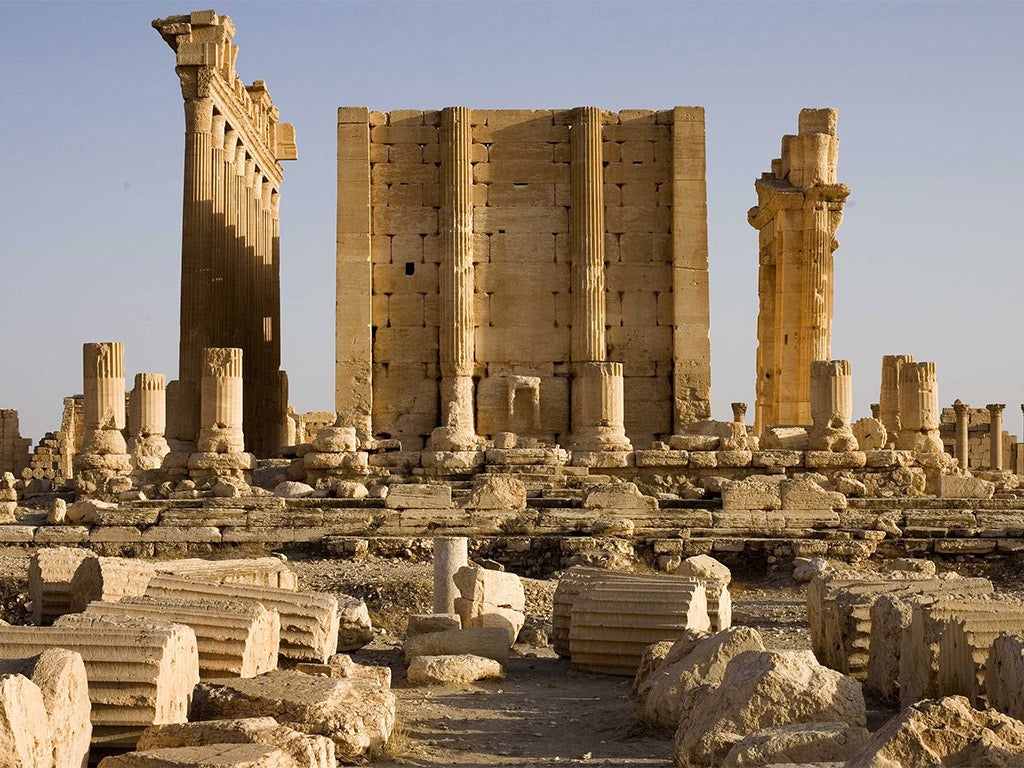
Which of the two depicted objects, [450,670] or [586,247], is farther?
[586,247]

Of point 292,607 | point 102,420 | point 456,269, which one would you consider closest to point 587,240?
point 456,269

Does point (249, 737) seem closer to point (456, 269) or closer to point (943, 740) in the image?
point (943, 740)

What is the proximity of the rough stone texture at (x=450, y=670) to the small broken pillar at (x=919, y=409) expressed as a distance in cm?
1744

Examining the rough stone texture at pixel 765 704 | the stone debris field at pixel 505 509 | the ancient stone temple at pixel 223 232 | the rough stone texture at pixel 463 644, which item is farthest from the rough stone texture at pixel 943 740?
the ancient stone temple at pixel 223 232

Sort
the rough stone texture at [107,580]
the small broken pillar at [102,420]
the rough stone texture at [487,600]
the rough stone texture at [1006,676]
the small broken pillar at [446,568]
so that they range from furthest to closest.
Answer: the small broken pillar at [102,420] < the small broken pillar at [446,568] < the rough stone texture at [487,600] < the rough stone texture at [107,580] < the rough stone texture at [1006,676]

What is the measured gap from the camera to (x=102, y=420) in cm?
2630

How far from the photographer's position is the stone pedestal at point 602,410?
26047mm

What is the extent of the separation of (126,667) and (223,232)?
75.8 feet

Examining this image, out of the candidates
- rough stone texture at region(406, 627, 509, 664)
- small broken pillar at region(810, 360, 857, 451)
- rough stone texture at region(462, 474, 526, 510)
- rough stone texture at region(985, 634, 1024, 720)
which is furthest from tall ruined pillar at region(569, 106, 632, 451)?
rough stone texture at region(985, 634, 1024, 720)

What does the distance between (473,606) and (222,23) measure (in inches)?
738

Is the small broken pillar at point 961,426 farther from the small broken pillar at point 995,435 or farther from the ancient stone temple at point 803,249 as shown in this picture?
the ancient stone temple at point 803,249

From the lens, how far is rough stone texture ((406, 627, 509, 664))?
12.3 m

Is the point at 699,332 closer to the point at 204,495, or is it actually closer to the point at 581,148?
the point at 581,148

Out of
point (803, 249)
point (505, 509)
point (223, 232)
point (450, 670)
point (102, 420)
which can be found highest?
point (223, 232)
